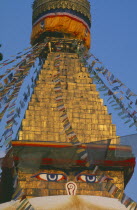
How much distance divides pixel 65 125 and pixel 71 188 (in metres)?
2.07

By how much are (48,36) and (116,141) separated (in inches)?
377

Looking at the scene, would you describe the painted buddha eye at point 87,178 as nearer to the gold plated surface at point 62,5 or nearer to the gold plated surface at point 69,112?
the gold plated surface at point 69,112

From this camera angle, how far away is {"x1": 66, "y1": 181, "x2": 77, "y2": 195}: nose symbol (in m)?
17.6

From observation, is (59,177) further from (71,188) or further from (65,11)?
(65,11)

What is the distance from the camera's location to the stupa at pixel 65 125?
1609 centimetres

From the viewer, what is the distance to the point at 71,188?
58.1ft

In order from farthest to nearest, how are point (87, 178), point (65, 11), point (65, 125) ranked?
point (65, 11), point (87, 178), point (65, 125)

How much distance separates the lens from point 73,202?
16.6 m

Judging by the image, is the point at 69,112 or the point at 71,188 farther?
the point at 69,112

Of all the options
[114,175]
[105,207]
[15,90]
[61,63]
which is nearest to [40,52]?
[61,63]

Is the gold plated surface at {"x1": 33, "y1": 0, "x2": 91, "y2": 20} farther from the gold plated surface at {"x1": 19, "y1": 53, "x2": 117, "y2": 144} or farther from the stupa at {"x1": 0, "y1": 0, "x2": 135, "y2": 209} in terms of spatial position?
the gold plated surface at {"x1": 19, "y1": 53, "x2": 117, "y2": 144}

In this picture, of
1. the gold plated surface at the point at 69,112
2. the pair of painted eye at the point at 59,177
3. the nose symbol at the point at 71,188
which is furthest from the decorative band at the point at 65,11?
the nose symbol at the point at 71,188

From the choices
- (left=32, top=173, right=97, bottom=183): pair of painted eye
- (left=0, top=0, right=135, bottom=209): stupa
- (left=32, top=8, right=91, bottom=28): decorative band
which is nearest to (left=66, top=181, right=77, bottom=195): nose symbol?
(left=0, top=0, right=135, bottom=209): stupa

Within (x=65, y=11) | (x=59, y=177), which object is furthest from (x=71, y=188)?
(x=65, y=11)
